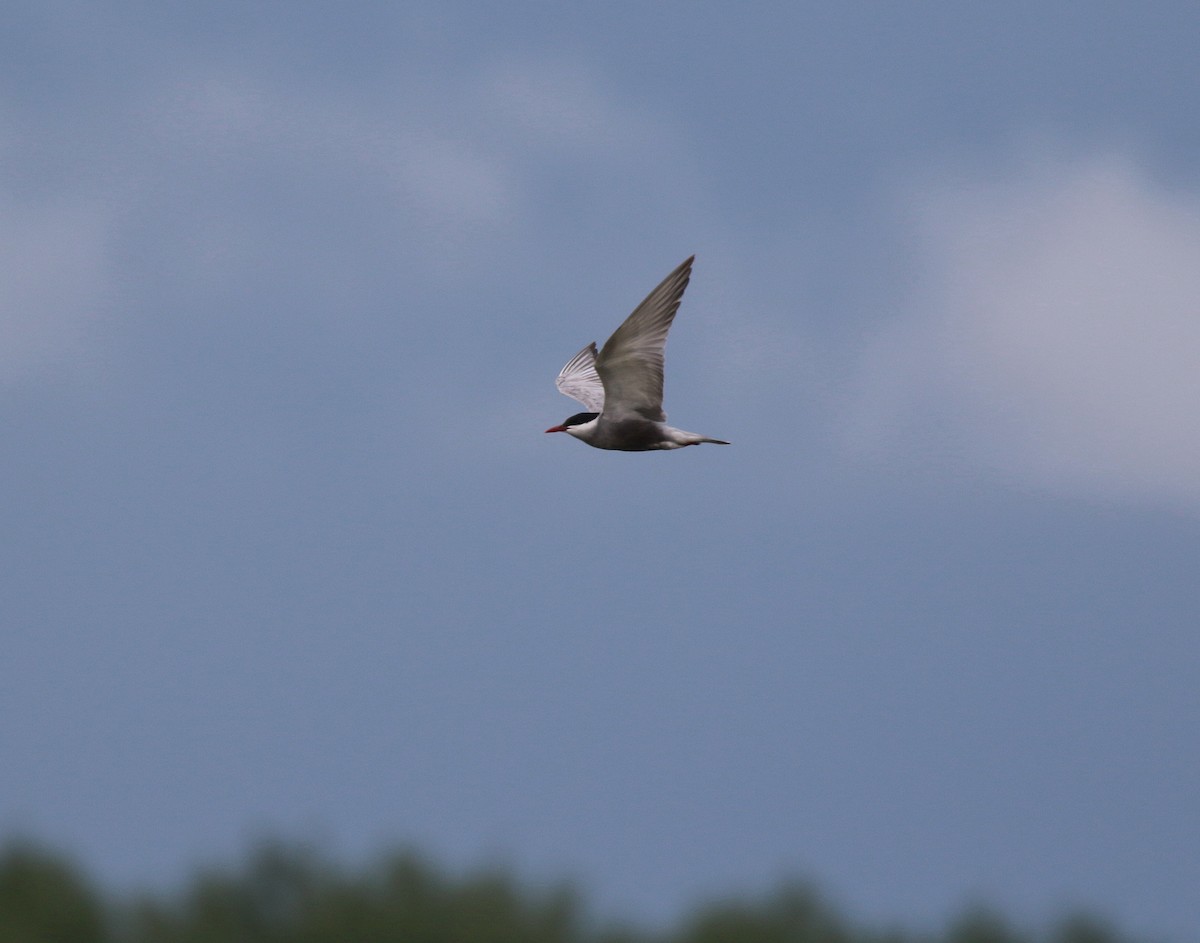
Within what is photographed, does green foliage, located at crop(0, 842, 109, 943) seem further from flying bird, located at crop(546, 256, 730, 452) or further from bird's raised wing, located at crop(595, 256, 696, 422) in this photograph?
bird's raised wing, located at crop(595, 256, 696, 422)

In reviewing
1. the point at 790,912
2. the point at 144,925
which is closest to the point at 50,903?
the point at 144,925

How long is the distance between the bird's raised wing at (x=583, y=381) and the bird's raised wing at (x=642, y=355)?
255cm

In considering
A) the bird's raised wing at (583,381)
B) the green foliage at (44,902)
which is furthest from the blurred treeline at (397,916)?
the bird's raised wing at (583,381)

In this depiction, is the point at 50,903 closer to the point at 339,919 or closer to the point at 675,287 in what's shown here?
the point at 339,919

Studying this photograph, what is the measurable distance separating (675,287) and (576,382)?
4.91 metres

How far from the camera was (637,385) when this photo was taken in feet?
63.9

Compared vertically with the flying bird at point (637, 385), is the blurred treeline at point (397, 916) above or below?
below

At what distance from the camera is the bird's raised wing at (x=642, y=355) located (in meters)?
18.6

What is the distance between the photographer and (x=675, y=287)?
18.5 metres

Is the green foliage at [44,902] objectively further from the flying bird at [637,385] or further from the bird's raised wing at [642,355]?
the bird's raised wing at [642,355]

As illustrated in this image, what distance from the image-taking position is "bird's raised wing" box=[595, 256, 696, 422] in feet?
61.0

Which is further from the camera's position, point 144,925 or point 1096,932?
point 1096,932

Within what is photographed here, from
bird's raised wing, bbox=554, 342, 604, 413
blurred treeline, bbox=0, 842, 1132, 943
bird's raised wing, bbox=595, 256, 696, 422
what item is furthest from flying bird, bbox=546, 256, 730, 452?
blurred treeline, bbox=0, 842, 1132, 943

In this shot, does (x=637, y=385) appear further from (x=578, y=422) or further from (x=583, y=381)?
(x=583, y=381)
